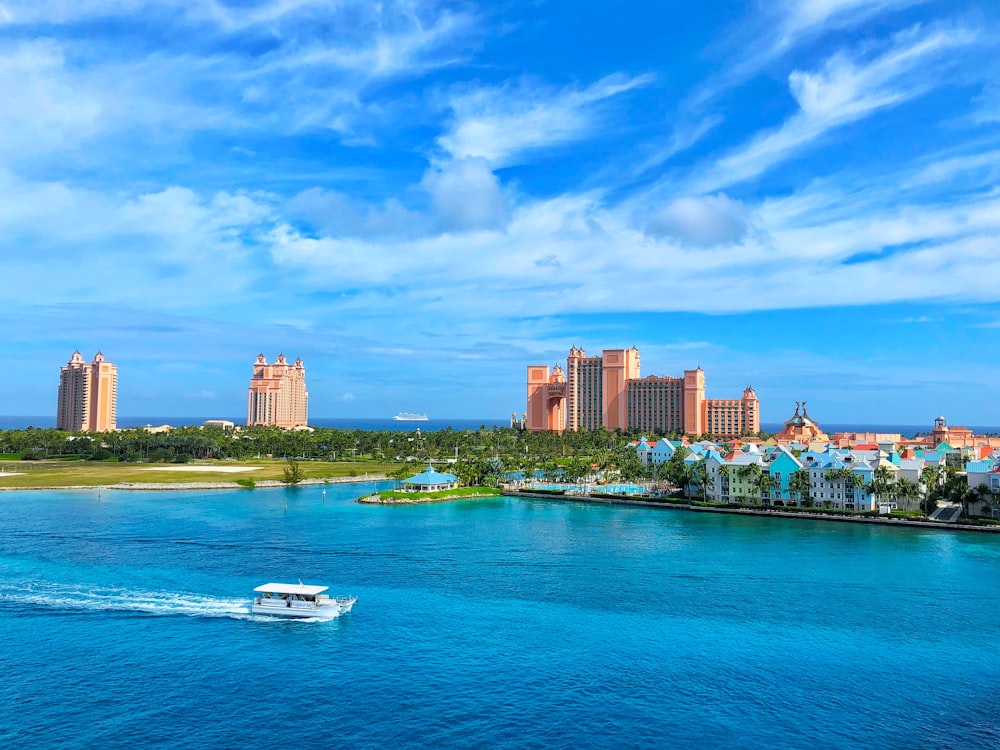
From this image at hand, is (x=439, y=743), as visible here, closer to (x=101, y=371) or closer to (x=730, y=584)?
(x=730, y=584)

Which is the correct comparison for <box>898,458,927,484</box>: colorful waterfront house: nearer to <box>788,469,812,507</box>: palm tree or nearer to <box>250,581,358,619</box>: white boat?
<box>788,469,812,507</box>: palm tree

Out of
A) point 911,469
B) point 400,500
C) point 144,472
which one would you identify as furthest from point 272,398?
point 911,469

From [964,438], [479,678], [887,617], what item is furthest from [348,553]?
[964,438]

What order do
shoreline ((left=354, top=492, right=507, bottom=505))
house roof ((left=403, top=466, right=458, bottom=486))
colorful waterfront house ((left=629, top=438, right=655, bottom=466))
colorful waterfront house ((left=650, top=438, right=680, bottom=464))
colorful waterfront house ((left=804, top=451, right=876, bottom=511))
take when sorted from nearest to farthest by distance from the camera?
1. colorful waterfront house ((left=804, top=451, right=876, bottom=511))
2. shoreline ((left=354, top=492, right=507, bottom=505))
3. house roof ((left=403, top=466, right=458, bottom=486))
4. colorful waterfront house ((left=650, top=438, right=680, bottom=464))
5. colorful waterfront house ((left=629, top=438, right=655, bottom=466))

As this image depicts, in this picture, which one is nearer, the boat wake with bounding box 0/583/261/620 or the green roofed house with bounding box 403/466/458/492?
the boat wake with bounding box 0/583/261/620

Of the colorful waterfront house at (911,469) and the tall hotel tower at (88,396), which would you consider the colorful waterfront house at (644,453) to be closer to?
the colorful waterfront house at (911,469)

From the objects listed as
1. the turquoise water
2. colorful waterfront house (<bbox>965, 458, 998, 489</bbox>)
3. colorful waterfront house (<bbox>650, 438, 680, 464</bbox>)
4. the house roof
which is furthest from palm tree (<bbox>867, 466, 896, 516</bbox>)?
the house roof
